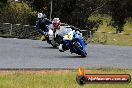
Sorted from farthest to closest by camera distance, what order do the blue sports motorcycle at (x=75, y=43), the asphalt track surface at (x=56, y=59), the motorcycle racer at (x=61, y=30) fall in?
1. the motorcycle racer at (x=61, y=30)
2. the blue sports motorcycle at (x=75, y=43)
3. the asphalt track surface at (x=56, y=59)

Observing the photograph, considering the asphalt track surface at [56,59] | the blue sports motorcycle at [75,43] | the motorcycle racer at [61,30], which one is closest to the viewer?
the asphalt track surface at [56,59]

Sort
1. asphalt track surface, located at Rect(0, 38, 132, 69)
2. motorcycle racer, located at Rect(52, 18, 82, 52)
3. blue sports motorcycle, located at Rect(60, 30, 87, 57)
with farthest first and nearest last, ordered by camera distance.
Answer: motorcycle racer, located at Rect(52, 18, 82, 52), blue sports motorcycle, located at Rect(60, 30, 87, 57), asphalt track surface, located at Rect(0, 38, 132, 69)

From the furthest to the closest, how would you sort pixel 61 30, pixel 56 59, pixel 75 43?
pixel 61 30
pixel 75 43
pixel 56 59

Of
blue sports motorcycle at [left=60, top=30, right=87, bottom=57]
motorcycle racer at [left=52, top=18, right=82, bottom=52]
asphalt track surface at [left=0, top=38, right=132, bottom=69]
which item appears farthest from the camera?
motorcycle racer at [left=52, top=18, right=82, bottom=52]

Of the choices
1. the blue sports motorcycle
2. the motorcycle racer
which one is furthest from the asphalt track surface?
the motorcycle racer

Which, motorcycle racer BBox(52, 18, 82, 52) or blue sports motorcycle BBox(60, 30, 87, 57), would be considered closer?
blue sports motorcycle BBox(60, 30, 87, 57)

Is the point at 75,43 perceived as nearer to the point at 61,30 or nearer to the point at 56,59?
the point at 56,59

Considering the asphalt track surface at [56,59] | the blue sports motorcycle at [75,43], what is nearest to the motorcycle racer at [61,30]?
the asphalt track surface at [56,59]

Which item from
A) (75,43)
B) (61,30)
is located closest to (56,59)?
(75,43)

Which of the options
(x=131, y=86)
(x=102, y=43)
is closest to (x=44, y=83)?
(x=131, y=86)

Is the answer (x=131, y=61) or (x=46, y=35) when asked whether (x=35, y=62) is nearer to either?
(x=131, y=61)

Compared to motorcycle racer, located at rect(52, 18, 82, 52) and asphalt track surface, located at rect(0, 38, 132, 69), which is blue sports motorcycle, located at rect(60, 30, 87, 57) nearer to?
asphalt track surface, located at rect(0, 38, 132, 69)

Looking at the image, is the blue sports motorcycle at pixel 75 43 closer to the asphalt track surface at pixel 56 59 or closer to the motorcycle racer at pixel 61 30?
the asphalt track surface at pixel 56 59

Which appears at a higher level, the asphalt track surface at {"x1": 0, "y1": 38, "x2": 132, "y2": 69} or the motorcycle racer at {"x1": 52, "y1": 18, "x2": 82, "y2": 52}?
the motorcycle racer at {"x1": 52, "y1": 18, "x2": 82, "y2": 52}
